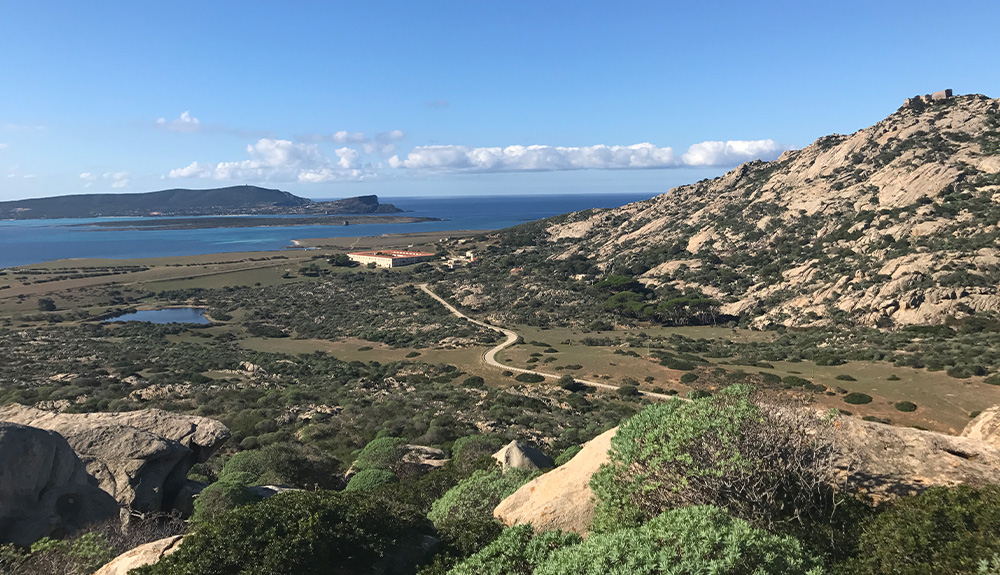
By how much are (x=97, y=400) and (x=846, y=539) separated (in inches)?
1805

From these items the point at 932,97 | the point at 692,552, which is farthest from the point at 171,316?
the point at 932,97

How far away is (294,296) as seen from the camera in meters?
111

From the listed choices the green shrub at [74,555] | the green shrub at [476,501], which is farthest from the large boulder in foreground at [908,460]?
the green shrub at [74,555]

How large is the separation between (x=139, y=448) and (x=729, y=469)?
19.5 m

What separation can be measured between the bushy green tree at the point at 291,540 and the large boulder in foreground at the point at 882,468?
3223 mm

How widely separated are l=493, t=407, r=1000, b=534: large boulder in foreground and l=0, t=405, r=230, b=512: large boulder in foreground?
43.0ft

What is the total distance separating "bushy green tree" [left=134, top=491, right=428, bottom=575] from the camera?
30.3ft

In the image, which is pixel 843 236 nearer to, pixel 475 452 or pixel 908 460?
pixel 475 452

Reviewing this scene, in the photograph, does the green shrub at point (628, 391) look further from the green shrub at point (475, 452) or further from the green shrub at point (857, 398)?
the green shrub at point (475, 452)

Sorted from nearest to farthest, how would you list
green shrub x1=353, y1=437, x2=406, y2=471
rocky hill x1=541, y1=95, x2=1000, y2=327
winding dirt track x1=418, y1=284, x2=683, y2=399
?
green shrub x1=353, y1=437, x2=406, y2=471 < winding dirt track x1=418, y1=284, x2=683, y2=399 < rocky hill x1=541, y1=95, x2=1000, y2=327

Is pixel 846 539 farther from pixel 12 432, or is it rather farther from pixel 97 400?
pixel 97 400

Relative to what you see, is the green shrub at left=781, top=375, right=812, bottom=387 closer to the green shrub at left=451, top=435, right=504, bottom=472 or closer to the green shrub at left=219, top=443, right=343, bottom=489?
the green shrub at left=451, top=435, right=504, bottom=472

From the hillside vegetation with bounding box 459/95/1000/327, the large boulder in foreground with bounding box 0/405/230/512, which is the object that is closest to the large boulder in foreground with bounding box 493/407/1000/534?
the large boulder in foreground with bounding box 0/405/230/512


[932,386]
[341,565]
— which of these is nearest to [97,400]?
[341,565]
